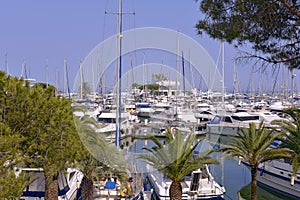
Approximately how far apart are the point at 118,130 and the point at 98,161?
1.69m

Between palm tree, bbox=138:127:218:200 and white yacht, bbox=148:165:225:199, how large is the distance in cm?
158

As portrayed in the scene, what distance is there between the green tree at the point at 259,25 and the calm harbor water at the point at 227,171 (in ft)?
14.9

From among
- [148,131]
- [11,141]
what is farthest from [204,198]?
[11,141]

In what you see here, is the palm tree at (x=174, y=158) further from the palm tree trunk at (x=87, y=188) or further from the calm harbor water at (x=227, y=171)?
the palm tree trunk at (x=87, y=188)

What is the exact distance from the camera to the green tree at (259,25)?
16.7ft

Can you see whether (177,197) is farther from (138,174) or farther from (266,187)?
(266,187)

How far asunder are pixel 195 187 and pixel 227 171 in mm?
7126

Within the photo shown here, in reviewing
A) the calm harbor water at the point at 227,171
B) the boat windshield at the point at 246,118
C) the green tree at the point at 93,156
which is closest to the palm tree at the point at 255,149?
the calm harbor water at the point at 227,171

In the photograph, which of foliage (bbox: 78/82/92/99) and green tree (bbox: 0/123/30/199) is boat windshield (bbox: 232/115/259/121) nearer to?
foliage (bbox: 78/82/92/99)

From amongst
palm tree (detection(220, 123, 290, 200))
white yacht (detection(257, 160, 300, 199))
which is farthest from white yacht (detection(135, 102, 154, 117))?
white yacht (detection(257, 160, 300, 199))

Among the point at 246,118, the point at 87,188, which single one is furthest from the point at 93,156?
the point at 246,118

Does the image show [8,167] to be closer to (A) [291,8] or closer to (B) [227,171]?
(A) [291,8]

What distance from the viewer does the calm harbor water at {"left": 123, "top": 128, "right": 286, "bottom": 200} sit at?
969 centimetres

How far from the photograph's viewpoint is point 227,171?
59.3 ft
